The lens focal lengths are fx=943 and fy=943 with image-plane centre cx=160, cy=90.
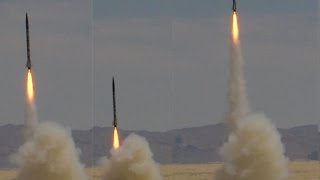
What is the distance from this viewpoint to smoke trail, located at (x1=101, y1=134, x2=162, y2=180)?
212 ft

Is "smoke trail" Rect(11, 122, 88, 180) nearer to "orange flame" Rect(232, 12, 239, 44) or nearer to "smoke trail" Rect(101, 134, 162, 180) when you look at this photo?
"smoke trail" Rect(101, 134, 162, 180)

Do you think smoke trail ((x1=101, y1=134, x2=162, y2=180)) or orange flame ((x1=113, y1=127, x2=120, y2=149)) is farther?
orange flame ((x1=113, y1=127, x2=120, y2=149))

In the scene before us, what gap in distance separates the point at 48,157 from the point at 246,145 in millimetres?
13469

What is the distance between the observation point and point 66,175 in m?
64.2

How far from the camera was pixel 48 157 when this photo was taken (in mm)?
63500

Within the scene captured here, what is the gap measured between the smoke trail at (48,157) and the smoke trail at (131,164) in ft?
7.36

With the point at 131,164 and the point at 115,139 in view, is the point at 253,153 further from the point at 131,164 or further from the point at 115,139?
the point at 115,139

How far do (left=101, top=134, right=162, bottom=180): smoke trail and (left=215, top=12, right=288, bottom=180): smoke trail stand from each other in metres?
6.01

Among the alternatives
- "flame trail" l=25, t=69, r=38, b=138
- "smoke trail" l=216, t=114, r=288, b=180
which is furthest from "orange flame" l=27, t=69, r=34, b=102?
"smoke trail" l=216, t=114, r=288, b=180

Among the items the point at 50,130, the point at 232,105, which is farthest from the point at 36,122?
the point at 232,105

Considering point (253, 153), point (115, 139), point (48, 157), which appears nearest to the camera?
point (253, 153)

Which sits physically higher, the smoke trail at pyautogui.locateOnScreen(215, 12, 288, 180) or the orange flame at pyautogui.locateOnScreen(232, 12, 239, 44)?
the orange flame at pyautogui.locateOnScreen(232, 12, 239, 44)

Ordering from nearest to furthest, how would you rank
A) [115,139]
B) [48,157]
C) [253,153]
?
[253,153], [48,157], [115,139]

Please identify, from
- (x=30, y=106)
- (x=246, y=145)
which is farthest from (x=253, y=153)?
(x=30, y=106)
